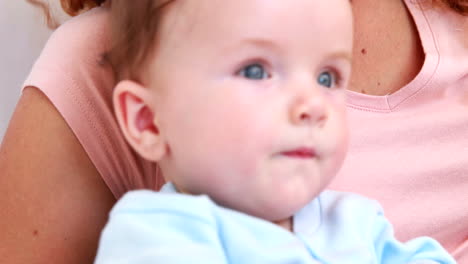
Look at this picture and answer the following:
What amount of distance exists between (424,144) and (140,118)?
519 millimetres

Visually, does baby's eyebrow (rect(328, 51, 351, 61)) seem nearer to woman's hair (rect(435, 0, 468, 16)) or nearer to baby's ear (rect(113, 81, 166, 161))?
baby's ear (rect(113, 81, 166, 161))

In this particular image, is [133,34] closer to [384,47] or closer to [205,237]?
[205,237]

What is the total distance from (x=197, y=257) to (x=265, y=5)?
297mm

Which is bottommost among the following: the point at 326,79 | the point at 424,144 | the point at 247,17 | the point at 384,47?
the point at 424,144

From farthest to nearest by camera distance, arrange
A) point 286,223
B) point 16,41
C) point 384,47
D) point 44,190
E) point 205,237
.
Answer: point 16,41 → point 384,47 → point 44,190 → point 286,223 → point 205,237

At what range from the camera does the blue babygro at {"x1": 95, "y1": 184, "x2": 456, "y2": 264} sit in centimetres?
72

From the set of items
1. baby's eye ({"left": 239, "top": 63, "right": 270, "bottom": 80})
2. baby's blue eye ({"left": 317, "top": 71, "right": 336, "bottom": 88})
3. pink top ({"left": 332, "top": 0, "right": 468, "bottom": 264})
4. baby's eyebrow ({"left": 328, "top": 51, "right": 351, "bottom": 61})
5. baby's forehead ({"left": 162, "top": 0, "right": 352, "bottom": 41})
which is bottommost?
pink top ({"left": 332, "top": 0, "right": 468, "bottom": 264})

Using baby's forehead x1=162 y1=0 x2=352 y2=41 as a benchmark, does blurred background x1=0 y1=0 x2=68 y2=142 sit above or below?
below

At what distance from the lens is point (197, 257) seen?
0.71m

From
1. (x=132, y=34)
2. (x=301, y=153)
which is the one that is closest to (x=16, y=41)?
(x=132, y=34)

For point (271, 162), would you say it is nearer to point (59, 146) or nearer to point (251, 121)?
point (251, 121)

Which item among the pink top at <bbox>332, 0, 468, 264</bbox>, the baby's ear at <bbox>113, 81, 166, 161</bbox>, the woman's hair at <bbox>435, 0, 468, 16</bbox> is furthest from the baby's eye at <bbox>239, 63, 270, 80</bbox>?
the woman's hair at <bbox>435, 0, 468, 16</bbox>

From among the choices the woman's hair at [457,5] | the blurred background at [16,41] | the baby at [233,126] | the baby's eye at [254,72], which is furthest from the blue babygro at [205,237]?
the blurred background at [16,41]

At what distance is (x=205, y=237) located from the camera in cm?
73
